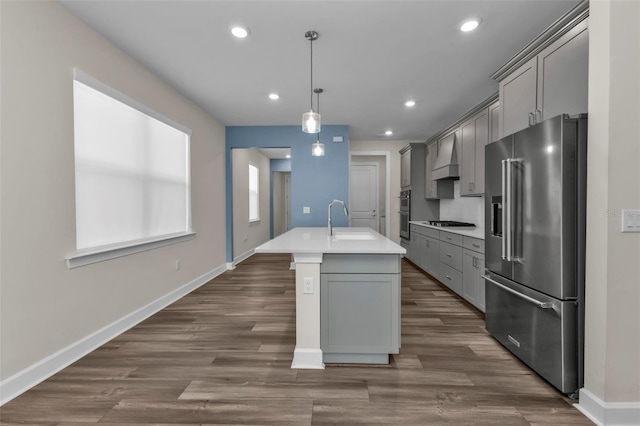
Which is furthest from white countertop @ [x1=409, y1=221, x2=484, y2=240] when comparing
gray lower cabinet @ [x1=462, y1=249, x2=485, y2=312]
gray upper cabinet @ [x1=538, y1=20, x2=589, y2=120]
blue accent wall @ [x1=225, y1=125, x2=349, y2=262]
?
blue accent wall @ [x1=225, y1=125, x2=349, y2=262]

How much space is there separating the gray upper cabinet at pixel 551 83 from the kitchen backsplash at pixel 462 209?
196cm

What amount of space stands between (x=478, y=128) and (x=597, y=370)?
9.81 feet

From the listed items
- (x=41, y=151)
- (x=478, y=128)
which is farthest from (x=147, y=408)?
(x=478, y=128)

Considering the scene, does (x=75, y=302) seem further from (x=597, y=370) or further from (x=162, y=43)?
(x=597, y=370)

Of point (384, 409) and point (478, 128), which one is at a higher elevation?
point (478, 128)

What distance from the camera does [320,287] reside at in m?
2.14

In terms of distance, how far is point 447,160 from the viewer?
4.62 meters

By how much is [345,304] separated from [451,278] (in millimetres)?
2380

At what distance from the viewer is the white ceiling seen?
2.14m

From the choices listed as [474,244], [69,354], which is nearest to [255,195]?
[474,244]

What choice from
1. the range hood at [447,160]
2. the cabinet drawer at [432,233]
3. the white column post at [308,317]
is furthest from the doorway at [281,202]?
the white column post at [308,317]

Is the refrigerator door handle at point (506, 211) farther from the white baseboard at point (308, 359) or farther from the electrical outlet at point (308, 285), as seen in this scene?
the white baseboard at point (308, 359)

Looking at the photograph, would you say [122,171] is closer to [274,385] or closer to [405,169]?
[274,385]

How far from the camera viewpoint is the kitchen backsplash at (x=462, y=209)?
4480 mm
